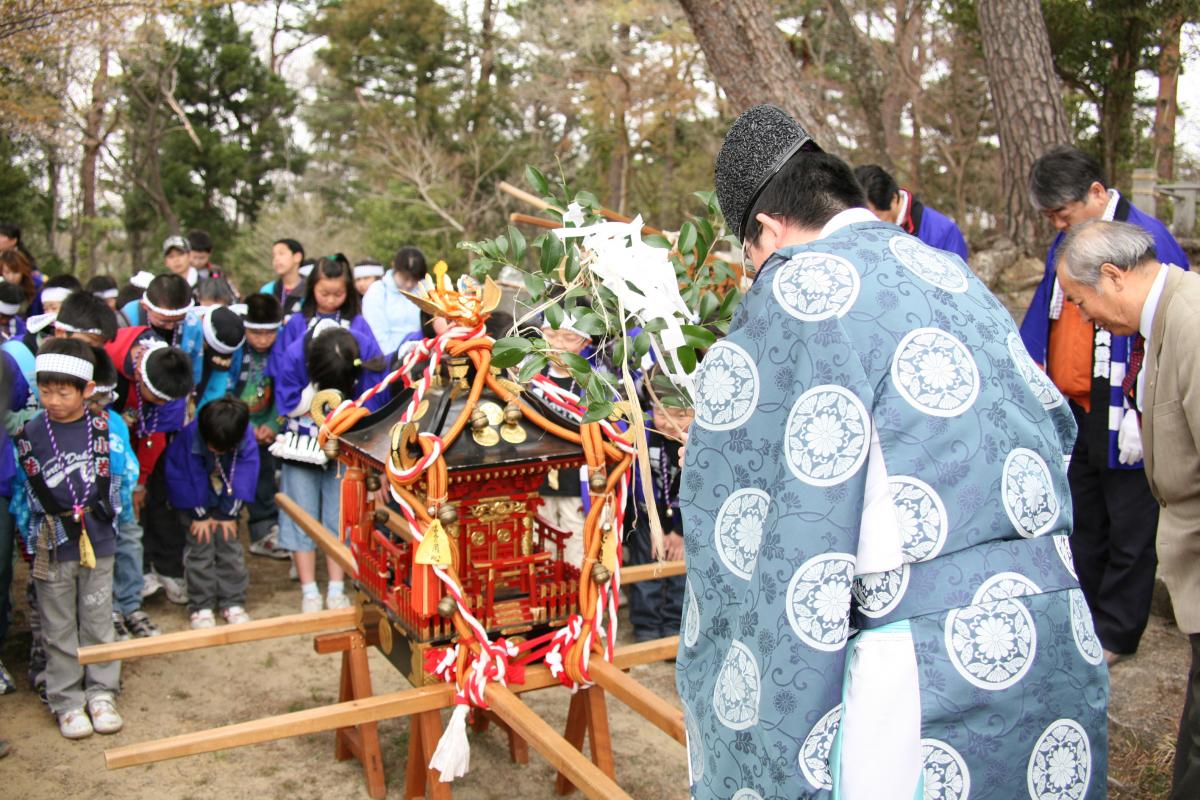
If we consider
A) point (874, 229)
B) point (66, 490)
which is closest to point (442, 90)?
point (66, 490)

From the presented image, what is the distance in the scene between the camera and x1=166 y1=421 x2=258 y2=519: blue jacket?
16.6 feet

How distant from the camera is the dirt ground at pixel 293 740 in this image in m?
3.65

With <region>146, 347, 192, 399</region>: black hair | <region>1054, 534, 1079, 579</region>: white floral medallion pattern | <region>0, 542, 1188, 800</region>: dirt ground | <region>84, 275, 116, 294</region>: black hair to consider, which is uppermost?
<region>84, 275, 116, 294</region>: black hair

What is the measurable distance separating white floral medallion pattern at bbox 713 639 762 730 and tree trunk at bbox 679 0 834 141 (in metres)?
5.12

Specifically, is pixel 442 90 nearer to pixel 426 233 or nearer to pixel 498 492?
pixel 426 233

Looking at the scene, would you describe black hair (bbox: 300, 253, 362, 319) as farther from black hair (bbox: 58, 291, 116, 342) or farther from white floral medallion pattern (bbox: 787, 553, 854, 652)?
white floral medallion pattern (bbox: 787, 553, 854, 652)

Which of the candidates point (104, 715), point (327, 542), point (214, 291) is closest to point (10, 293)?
point (214, 291)

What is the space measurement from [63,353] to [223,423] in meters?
1.15

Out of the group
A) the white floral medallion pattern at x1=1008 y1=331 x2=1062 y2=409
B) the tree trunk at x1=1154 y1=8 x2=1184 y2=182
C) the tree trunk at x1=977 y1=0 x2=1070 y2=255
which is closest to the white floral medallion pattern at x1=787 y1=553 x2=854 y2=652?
the white floral medallion pattern at x1=1008 y1=331 x2=1062 y2=409

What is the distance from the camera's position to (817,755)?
5.28ft

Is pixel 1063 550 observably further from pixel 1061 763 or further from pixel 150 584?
pixel 150 584

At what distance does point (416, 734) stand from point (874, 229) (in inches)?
93.1

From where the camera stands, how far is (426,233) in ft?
54.5

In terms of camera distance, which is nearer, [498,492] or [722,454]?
[722,454]
